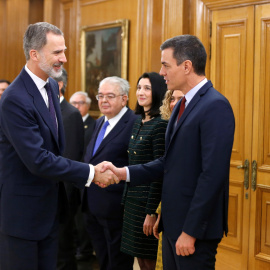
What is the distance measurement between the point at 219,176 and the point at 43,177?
116 centimetres

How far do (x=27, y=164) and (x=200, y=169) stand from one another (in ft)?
3.56

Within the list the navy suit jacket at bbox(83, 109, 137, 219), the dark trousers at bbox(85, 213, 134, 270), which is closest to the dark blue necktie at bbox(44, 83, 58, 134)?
the navy suit jacket at bbox(83, 109, 137, 219)

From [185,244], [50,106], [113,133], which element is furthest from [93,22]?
[185,244]

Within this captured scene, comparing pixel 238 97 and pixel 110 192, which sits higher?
pixel 238 97

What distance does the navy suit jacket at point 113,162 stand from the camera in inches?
151

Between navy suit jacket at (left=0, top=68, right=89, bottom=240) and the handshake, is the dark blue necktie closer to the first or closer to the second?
navy suit jacket at (left=0, top=68, right=89, bottom=240)

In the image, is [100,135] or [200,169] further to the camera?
[100,135]

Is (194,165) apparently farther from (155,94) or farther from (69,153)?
(69,153)

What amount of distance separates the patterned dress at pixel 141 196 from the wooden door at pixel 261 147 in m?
1.43

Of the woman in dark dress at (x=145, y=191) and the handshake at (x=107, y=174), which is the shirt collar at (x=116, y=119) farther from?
the handshake at (x=107, y=174)

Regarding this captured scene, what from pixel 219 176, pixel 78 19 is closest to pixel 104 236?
pixel 219 176

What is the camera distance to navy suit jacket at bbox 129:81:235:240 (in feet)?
7.45

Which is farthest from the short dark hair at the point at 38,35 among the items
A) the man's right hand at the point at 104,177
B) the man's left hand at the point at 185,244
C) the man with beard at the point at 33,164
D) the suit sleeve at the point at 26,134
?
the man's left hand at the point at 185,244

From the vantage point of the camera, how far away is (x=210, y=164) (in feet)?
7.42
